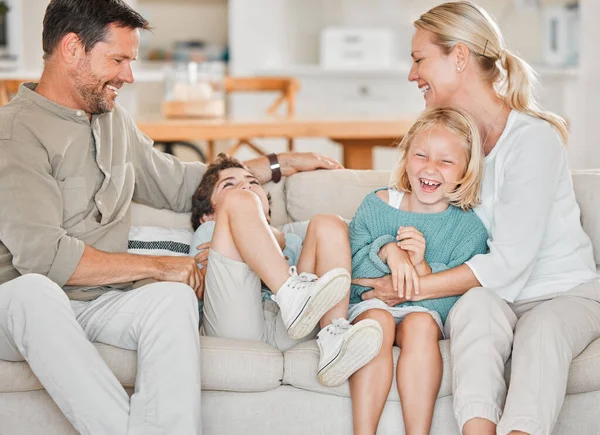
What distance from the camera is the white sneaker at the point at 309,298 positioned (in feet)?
6.55

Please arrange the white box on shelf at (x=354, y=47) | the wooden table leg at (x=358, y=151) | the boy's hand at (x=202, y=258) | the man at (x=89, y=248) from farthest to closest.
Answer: the white box on shelf at (x=354, y=47), the wooden table leg at (x=358, y=151), the boy's hand at (x=202, y=258), the man at (x=89, y=248)

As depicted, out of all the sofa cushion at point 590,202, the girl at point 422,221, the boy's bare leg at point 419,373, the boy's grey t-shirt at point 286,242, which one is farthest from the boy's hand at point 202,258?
the sofa cushion at point 590,202

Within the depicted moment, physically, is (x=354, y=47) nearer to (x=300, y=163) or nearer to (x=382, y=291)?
(x=300, y=163)

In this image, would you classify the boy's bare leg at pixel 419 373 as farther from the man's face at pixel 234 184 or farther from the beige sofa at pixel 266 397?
the man's face at pixel 234 184

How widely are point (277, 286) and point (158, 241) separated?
0.53 metres

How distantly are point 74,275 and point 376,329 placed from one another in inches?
29.2

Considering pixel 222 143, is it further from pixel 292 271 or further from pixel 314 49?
pixel 292 271

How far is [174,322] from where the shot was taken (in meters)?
1.97

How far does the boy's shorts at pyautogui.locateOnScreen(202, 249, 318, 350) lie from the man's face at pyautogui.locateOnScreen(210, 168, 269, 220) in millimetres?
356

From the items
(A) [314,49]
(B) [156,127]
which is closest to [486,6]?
(A) [314,49]

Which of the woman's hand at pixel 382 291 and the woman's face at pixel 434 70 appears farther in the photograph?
the woman's face at pixel 434 70

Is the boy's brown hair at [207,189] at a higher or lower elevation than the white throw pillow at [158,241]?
higher

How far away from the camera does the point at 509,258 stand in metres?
2.18

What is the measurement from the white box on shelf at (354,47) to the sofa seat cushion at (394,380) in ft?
15.7
